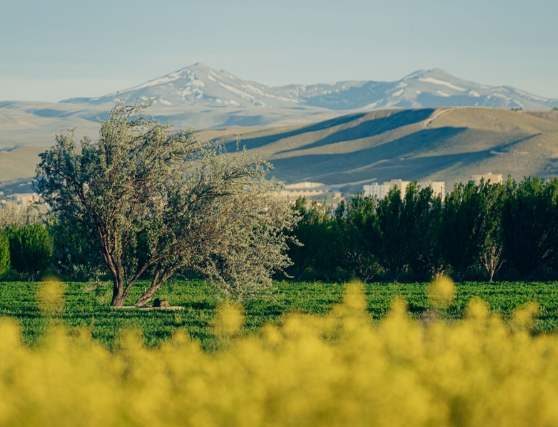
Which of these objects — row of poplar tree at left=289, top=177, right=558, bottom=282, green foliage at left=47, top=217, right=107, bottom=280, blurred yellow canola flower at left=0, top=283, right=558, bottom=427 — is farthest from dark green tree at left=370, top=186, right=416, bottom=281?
blurred yellow canola flower at left=0, top=283, right=558, bottom=427

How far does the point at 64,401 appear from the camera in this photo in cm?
823

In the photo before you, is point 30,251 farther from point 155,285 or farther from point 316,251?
point 155,285

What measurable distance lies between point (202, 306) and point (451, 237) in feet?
79.2

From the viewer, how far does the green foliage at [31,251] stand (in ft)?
191

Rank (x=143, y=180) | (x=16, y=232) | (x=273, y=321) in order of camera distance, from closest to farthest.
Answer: (x=273, y=321)
(x=143, y=180)
(x=16, y=232)

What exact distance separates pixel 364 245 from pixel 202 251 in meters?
26.9

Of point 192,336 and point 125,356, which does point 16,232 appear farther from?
point 125,356

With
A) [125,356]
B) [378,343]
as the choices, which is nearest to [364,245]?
[125,356]

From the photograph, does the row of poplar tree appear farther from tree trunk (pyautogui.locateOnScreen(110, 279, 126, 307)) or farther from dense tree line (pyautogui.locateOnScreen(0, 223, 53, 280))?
tree trunk (pyautogui.locateOnScreen(110, 279, 126, 307))

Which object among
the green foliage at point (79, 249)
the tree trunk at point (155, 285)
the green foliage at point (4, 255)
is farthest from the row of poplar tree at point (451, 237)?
the green foliage at point (79, 249)

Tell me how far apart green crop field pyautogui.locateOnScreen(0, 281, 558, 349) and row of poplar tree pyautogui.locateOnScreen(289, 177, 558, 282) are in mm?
6279

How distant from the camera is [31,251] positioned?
58000 millimetres

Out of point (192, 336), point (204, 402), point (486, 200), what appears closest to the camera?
point (204, 402)

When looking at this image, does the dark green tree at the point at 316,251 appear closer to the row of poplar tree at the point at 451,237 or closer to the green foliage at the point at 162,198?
the row of poplar tree at the point at 451,237
